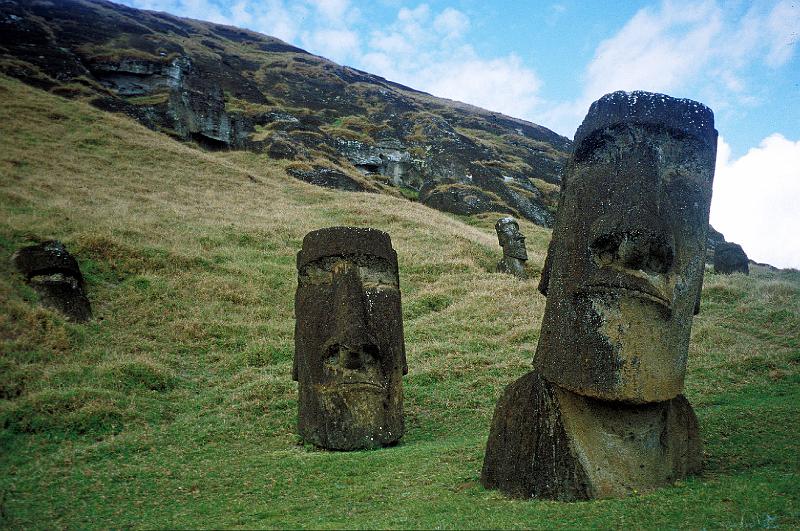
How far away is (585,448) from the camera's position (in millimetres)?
5840

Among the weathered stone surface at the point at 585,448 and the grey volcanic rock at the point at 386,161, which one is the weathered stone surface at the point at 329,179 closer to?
the grey volcanic rock at the point at 386,161

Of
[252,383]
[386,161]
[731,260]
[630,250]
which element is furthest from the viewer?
[386,161]

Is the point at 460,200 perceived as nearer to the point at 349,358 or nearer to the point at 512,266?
the point at 512,266

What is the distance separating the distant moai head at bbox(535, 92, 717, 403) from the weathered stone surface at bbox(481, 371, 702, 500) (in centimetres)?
28

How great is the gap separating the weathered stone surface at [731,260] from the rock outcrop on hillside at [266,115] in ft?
57.2

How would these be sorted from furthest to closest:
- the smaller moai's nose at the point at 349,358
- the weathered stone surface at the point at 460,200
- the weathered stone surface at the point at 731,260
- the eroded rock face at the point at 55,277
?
the weathered stone surface at the point at 460,200, the weathered stone surface at the point at 731,260, the eroded rock face at the point at 55,277, the smaller moai's nose at the point at 349,358

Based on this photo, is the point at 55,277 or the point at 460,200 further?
the point at 460,200

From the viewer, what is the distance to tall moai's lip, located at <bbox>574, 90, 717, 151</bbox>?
250 inches

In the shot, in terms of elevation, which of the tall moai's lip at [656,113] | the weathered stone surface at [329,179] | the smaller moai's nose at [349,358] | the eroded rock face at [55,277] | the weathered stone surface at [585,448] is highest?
the weathered stone surface at [329,179]

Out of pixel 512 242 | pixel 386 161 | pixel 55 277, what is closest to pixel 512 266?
pixel 512 242

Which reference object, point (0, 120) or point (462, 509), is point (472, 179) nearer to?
point (0, 120)

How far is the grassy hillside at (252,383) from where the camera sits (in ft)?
19.3

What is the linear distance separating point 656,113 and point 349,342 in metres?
4.92

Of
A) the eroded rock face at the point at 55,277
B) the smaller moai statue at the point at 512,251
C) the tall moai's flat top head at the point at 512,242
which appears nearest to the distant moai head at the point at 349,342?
the eroded rock face at the point at 55,277
